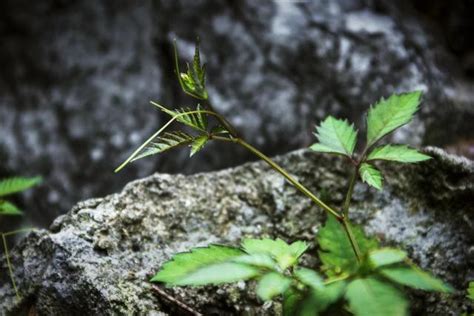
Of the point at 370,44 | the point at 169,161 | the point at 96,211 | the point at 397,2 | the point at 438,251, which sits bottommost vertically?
the point at 169,161

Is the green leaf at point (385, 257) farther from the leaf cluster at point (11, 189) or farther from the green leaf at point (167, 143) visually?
the leaf cluster at point (11, 189)

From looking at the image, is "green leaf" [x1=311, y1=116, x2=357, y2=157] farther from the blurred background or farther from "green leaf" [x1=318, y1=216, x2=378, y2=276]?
the blurred background

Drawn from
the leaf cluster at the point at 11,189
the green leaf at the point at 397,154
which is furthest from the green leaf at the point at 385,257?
the leaf cluster at the point at 11,189

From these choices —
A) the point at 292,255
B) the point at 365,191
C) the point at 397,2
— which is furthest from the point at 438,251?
the point at 397,2

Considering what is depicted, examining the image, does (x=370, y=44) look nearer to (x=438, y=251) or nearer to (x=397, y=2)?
(x=397, y=2)

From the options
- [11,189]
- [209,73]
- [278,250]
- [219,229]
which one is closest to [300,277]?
[278,250]

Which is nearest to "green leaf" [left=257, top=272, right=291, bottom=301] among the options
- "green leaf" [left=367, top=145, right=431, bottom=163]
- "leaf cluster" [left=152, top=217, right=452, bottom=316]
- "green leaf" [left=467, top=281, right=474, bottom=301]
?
"leaf cluster" [left=152, top=217, right=452, bottom=316]
